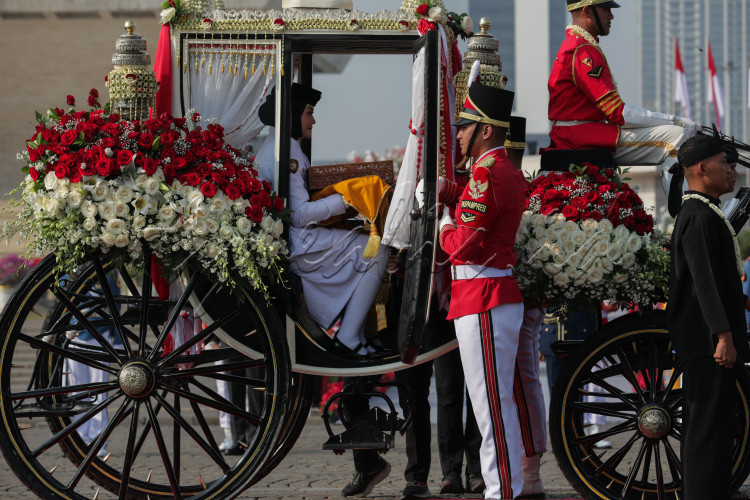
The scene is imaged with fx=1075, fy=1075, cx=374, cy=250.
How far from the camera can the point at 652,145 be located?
6.06 metres

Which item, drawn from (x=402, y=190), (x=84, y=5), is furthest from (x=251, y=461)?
(x=84, y=5)

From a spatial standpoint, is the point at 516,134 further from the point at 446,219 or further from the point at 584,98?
the point at 446,219

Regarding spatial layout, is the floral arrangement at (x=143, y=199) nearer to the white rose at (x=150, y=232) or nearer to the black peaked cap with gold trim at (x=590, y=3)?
the white rose at (x=150, y=232)

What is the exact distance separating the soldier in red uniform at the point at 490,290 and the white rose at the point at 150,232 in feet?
4.66

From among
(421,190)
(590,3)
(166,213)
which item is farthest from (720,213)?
(166,213)

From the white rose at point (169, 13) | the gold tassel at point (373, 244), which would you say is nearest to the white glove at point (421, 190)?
the gold tassel at point (373, 244)

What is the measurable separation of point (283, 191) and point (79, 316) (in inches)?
49.0

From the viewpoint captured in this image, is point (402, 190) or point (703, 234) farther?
point (402, 190)

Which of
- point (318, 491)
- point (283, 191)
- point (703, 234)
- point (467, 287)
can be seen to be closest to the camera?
point (703, 234)

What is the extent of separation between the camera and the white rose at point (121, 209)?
5336 millimetres

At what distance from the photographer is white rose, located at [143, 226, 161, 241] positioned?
17.5 ft

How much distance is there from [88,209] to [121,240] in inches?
8.8

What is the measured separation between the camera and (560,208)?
5.68 m

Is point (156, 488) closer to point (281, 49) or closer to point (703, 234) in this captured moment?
point (281, 49)
